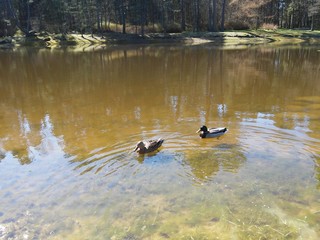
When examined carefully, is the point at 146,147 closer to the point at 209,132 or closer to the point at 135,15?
the point at 209,132

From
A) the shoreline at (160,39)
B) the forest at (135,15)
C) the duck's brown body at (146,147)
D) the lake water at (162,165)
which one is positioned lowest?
the lake water at (162,165)

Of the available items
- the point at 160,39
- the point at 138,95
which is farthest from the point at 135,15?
the point at 138,95

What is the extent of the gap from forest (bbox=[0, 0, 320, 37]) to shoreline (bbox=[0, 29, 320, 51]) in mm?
3909

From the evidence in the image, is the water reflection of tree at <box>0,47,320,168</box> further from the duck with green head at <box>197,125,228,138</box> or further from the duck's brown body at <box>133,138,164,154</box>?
the duck's brown body at <box>133,138,164,154</box>

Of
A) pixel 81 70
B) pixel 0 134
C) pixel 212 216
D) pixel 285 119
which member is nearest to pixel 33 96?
pixel 0 134

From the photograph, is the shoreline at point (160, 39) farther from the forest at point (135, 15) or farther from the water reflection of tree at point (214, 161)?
the water reflection of tree at point (214, 161)

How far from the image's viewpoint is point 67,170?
8141mm

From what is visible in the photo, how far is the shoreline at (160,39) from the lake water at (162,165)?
112 feet

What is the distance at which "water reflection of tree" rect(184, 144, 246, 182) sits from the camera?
7786mm

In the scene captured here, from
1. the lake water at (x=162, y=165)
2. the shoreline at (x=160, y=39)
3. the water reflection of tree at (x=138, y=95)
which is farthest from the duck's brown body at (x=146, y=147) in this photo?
the shoreline at (x=160, y=39)

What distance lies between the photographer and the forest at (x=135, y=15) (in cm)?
5650

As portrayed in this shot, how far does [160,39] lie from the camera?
5281 centimetres

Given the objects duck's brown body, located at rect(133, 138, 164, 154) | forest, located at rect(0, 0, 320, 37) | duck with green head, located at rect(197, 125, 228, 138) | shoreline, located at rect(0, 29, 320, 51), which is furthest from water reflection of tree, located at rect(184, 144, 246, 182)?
forest, located at rect(0, 0, 320, 37)

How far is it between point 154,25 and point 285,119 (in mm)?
52128
